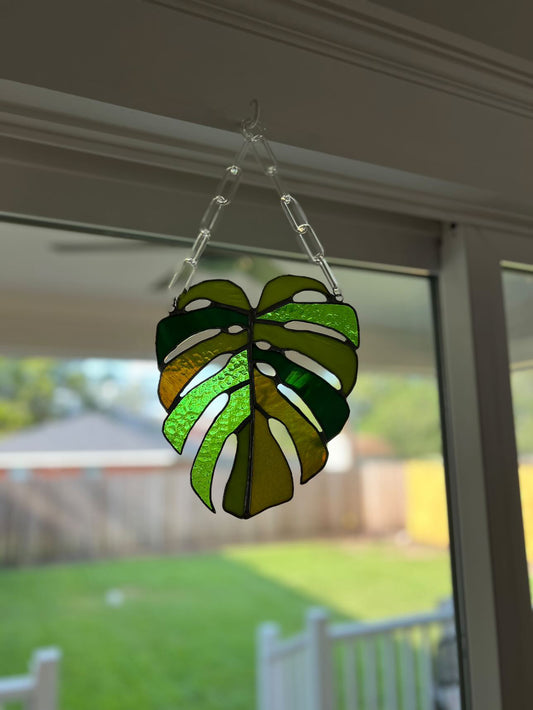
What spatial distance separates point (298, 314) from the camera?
518 mm

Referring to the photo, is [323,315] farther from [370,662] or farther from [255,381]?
[370,662]

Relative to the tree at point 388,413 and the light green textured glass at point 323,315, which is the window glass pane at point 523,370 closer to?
the light green textured glass at point 323,315

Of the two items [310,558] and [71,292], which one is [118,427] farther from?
[71,292]

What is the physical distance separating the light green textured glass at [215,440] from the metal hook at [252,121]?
0.27 metres

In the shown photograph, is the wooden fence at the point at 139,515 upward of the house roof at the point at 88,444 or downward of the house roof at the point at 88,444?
downward

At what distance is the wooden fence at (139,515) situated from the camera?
445 centimetres

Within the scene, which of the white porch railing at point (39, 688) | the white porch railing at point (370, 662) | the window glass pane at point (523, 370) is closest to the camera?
the window glass pane at point (523, 370)

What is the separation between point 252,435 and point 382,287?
495 millimetres

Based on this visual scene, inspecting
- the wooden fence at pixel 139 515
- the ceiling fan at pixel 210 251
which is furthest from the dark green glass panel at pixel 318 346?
the wooden fence at pixel 139 515

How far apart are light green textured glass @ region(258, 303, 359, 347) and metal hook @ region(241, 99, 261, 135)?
199 millimetres

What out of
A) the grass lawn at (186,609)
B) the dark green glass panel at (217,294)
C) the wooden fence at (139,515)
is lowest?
the grass lawn at (186,609)

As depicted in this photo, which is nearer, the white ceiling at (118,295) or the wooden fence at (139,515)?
the white ceiling at (118,295)

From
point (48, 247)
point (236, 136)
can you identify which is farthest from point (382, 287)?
point (48, 247)

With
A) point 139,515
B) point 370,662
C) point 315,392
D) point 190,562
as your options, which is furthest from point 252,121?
point 190,562
